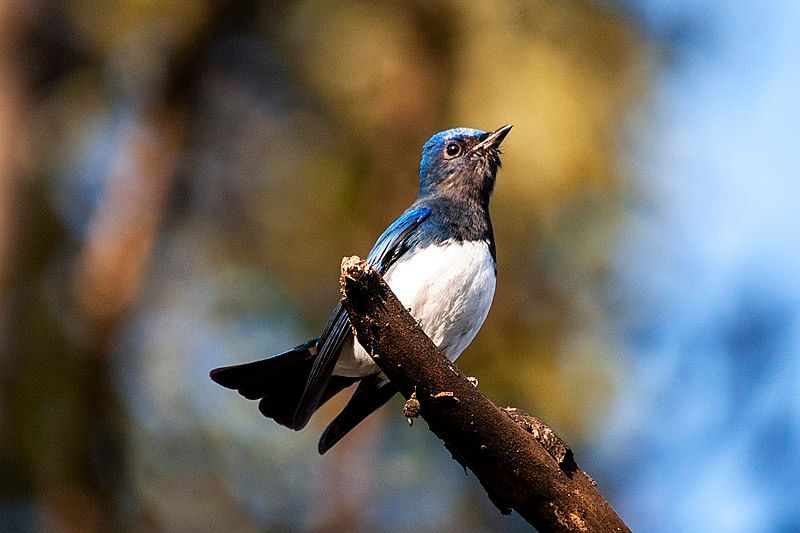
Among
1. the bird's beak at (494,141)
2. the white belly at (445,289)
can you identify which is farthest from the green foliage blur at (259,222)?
the white belly at (445,289)

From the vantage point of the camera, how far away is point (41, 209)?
9.23 metres

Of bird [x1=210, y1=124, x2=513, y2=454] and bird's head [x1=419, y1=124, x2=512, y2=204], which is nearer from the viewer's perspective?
bird [x1=210, y1=124, x2=513, y2=454]

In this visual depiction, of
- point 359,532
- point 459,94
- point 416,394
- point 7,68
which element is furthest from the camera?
point 459,94

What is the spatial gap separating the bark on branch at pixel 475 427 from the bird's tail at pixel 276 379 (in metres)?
1.63

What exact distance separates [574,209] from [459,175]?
363 centimetres

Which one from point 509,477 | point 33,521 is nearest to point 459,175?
point 509,477

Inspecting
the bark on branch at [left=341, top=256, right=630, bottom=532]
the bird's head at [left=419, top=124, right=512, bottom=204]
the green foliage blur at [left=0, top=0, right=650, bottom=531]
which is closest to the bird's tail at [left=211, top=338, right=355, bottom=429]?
the bird's head at [left=419, top=124, right=512, bottom=204]

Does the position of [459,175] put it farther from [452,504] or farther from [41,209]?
[41,209]

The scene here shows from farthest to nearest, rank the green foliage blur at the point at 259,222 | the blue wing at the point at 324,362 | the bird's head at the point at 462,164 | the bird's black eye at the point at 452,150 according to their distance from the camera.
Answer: the green foliage blur at the point at 259,222 < the bird's black eye at the point at 452,150 < the bird's head at the point at 462,164 < the blue wing at the point at 324,362

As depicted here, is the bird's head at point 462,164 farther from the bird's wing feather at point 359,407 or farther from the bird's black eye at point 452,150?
the bird's wing feather at point 359,407

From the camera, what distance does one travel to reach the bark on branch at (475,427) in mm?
3275

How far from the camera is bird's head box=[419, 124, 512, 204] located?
220 inches

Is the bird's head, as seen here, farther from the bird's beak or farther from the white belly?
the white belly

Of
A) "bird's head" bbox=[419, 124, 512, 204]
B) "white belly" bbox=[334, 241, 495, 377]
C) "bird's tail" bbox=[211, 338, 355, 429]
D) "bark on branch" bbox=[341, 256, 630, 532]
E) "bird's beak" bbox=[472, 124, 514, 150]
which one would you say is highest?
"bird's beak" bbox=[472, 124, 514, 150]
